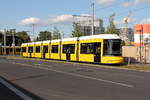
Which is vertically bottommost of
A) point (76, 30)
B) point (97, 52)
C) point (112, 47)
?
point (97, 52)

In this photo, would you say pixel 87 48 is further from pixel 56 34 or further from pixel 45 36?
pixel 45 36

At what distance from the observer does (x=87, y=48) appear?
30.8 meters

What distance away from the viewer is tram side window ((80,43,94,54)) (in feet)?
97.2

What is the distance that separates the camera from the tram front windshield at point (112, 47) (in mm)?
26836

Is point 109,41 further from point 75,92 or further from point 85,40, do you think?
point 75,92

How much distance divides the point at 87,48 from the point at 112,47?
4.51 metres

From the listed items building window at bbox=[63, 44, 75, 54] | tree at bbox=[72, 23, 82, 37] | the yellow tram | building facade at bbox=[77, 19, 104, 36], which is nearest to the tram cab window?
the yellow tram

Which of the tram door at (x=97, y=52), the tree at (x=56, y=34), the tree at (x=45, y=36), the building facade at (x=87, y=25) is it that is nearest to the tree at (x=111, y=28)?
the building facade at (x=87, y=25)

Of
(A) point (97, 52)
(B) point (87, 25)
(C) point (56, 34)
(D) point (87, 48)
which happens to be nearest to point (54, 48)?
(D) point (87, 48)

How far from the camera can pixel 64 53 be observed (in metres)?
37.0

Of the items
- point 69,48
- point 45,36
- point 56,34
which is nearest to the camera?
point 69,48

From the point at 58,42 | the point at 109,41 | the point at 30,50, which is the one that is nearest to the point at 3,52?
the point at 30,50

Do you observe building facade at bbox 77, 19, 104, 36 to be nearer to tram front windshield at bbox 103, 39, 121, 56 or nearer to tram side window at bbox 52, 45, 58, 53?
tram side window at bbox 52, 45, 58, 53

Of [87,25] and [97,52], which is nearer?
[97,52]
